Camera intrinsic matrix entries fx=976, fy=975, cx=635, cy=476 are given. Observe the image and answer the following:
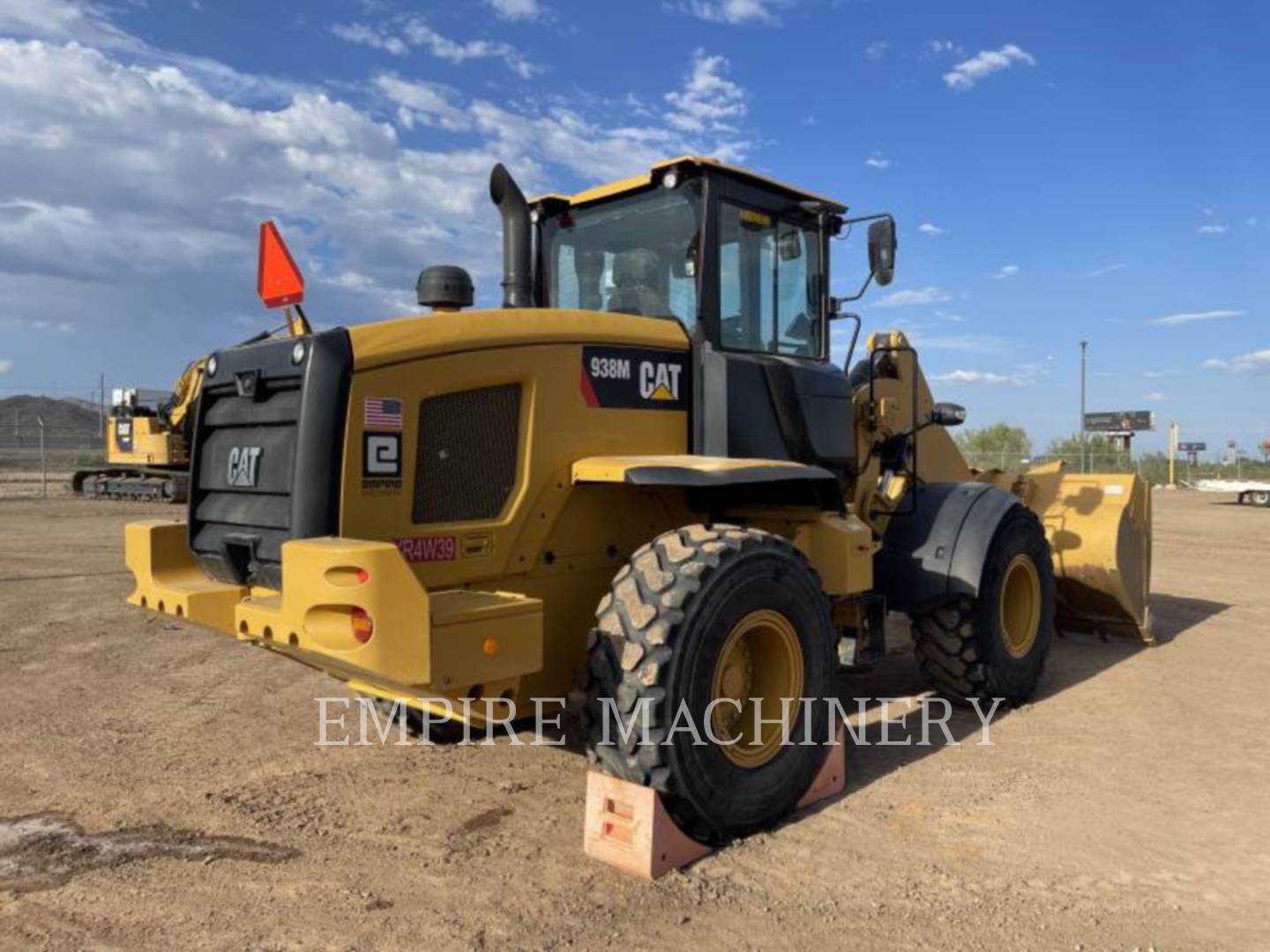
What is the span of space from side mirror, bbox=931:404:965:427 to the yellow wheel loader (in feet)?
2.16

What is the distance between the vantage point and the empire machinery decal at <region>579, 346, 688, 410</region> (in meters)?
4.40

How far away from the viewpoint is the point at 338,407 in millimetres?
3588

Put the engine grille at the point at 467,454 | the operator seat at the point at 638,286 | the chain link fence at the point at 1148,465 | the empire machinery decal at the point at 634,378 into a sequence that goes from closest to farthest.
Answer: the engine grille at the point at 467,454
the empire machinery decal at the point at 634,378
the operator seat at the point at 638,286
the chain link fence at the point at 1148,465

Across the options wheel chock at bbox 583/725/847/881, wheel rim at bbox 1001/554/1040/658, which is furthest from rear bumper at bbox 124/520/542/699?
wheel rim at bbox 1001/554/1040/658

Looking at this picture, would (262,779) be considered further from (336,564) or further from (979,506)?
(979,506)

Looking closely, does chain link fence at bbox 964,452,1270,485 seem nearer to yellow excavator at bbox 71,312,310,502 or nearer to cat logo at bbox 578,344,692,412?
yellow excavator at bbox 71,312,310,502

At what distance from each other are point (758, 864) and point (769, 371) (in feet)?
8.17


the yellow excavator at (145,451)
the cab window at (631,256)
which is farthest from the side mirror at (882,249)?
the yellow excavator at (145,451)

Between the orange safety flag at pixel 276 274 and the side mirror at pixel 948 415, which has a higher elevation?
the orange safety flag at pixel 276 274

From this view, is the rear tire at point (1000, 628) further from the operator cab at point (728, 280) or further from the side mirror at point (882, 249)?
the side mirror at point (882, 249)

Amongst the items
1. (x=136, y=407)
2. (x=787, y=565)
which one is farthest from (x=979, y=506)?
(x=136, y=407)

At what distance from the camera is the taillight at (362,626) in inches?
125
